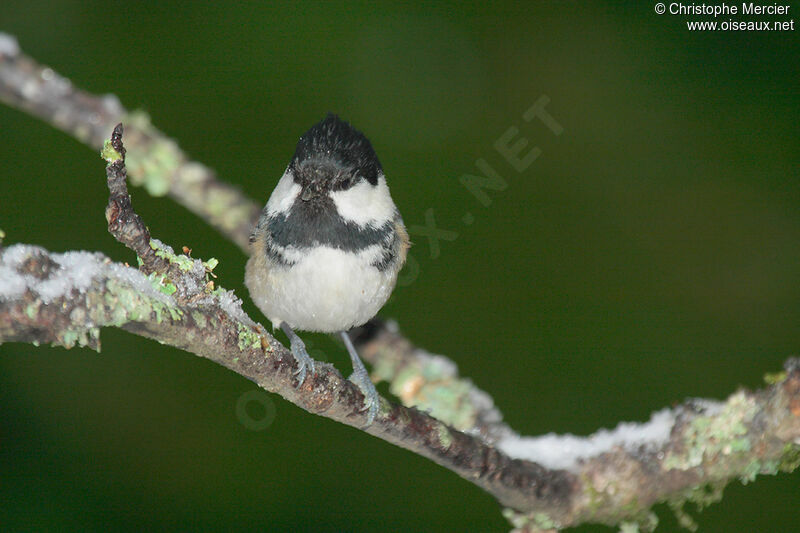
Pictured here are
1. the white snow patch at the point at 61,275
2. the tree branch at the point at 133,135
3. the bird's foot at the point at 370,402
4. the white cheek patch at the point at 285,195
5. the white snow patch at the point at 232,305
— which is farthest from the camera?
the tree branch at the point at 133,135

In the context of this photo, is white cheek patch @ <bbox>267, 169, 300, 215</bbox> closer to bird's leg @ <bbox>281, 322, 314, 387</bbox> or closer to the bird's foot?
bird's leg @ <bbox>281, 322, 314, 387</bbox>

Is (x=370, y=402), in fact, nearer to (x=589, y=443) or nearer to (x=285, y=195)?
(x=285, y=195)

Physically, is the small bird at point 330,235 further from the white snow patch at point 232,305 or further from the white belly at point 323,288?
the white snow patch at point 232,305

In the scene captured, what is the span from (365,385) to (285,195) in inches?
17.8

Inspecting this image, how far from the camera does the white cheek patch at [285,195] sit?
5.15 feet

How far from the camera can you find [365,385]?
1.64 metres

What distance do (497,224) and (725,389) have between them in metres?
0.84

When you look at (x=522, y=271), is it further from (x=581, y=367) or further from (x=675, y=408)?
(x=675, y=408)

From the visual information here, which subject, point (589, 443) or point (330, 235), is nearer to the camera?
point (330, 235)

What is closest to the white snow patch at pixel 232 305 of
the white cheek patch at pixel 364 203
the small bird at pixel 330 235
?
the small bird at pixel 330 235

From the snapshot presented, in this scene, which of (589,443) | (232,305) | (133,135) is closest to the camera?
(232,305)

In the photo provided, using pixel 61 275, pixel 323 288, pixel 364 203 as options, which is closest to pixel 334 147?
pixel 364 203

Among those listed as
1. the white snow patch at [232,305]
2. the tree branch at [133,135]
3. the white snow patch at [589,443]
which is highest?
the tree branch at [133,135]

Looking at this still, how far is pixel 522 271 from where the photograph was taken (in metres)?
2.37
